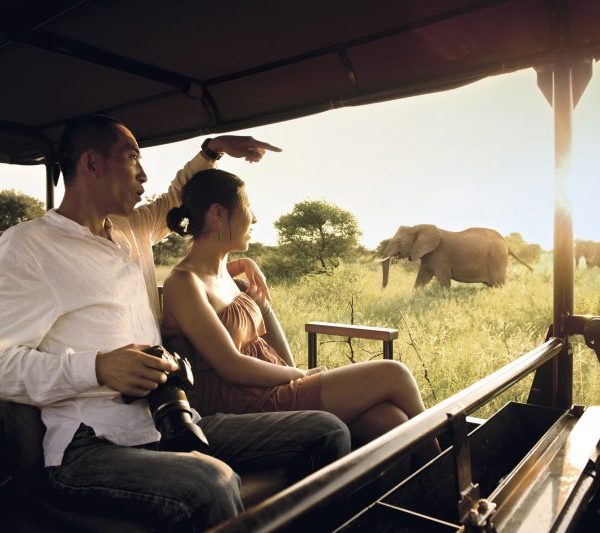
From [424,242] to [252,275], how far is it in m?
9.52

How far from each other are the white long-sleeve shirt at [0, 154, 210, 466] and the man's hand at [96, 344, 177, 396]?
0.05m

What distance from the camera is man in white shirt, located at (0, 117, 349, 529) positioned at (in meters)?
1.22

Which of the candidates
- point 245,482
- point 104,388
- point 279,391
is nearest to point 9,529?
point 104,388

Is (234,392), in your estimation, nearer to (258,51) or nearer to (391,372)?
(391,372)

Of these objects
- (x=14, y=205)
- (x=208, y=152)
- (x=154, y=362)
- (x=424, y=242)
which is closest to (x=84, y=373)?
(x=154, y=362)

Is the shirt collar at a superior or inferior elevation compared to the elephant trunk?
superior

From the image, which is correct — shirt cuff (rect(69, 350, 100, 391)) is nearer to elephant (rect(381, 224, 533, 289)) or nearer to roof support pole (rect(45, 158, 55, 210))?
roof support pole (rect(45, 158, 55, 210))

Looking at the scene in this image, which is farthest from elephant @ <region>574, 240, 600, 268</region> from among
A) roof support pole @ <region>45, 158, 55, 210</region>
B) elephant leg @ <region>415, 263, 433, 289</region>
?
roof support pole @ <region>45, 158, 55, 210</region>

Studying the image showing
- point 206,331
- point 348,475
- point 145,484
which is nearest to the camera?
point 348,475

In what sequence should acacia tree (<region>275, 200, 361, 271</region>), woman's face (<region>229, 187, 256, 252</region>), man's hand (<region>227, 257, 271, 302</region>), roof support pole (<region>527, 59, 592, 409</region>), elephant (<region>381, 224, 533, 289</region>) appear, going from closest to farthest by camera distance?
roof support pole (<region>527, 59, 592, 409</region>), woman's face (<region>229, 187, 256, 252</region>), man's hand (<region>227, 257, 271, 302</region>), elephant (<region>381, 224, 533, 289</region>), acacia tree (<region>275, 200, 361, 271</region>)

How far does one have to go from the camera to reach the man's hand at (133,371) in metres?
1.25

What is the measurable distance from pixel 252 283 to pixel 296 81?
771 millimetres

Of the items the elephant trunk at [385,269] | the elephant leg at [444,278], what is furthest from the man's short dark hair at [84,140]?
the elephant leg at [444,278]

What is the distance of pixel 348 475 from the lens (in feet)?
2.35
